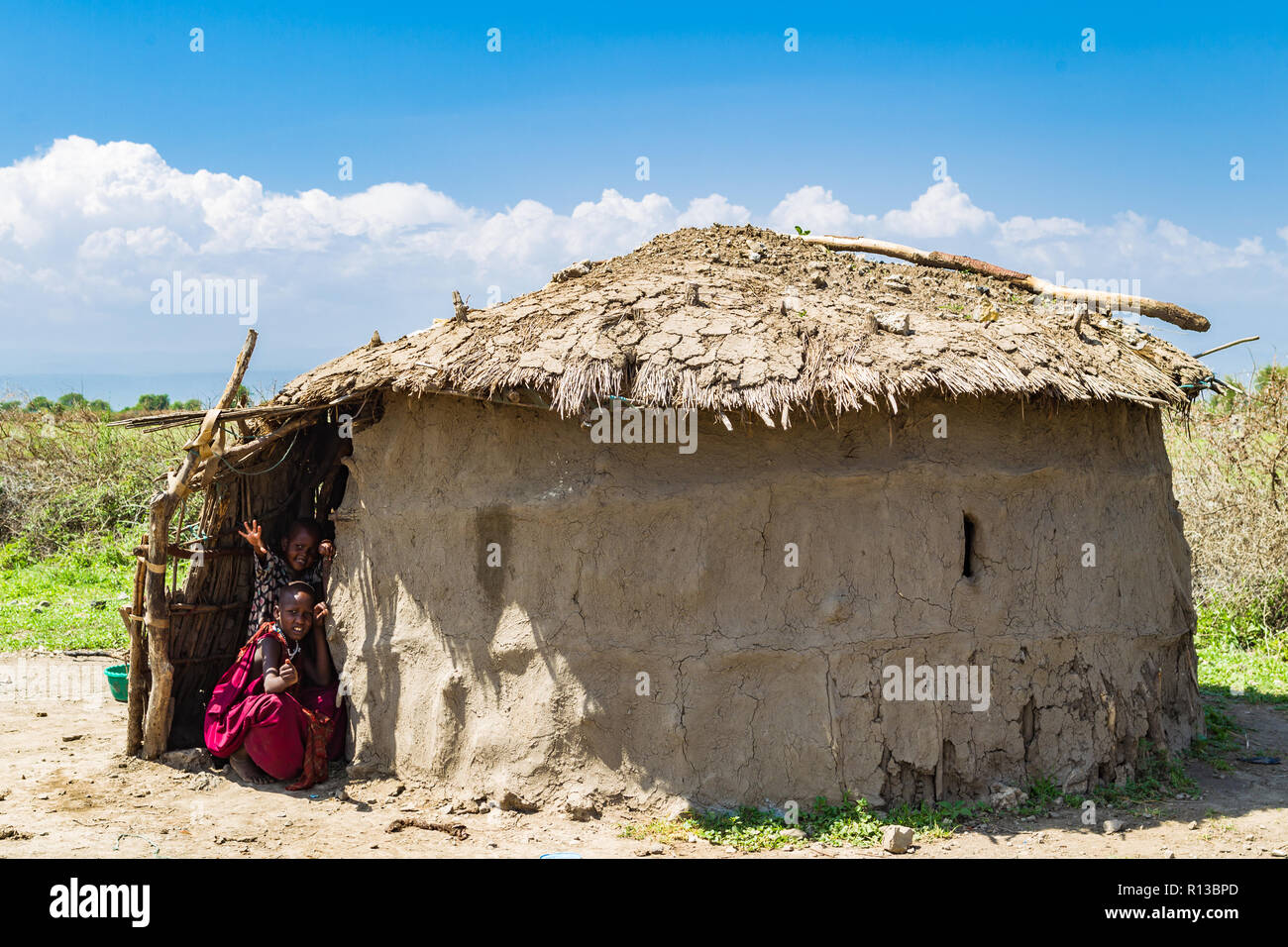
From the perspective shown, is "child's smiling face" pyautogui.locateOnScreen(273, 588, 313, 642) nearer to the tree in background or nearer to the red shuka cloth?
the red shuka cloth

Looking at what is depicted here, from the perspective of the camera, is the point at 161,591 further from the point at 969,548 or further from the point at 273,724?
the point at 969,548

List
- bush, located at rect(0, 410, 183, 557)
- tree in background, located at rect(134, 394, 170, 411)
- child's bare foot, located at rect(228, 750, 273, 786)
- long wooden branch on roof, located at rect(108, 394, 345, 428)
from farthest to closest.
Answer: tree in background, located at rect(134, 394, 170, 411)
bush, located at rect(0, 410, 183, 557)
child's bare foot, located at rect(228, 750, 273, 786)
long wooden branch on roof, located at rect(108, 394, 345, 428)

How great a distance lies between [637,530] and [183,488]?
2791 mm

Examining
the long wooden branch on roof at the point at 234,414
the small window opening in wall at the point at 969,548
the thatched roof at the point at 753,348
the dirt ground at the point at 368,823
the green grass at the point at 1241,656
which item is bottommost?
the dirt ground at the point at 368,823

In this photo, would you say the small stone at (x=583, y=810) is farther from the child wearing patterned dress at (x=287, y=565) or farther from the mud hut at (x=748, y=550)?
the child wearing patterned dress at (x=287, y=565)

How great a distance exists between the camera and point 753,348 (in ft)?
18.7

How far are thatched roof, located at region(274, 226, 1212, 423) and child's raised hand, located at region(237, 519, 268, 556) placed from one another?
889 millimetres

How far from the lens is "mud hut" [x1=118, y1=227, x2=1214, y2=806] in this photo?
18.7 ft

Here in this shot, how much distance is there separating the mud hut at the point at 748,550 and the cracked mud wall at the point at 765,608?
0.02 metres

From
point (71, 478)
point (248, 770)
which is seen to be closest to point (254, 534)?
point (248, 770)

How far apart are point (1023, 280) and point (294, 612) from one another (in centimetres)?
563

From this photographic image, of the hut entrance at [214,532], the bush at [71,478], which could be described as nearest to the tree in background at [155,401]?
the bush at [71,478]

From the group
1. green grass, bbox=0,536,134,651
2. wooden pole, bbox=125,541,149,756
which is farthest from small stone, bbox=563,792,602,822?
green grass, bbox=0,536,134,651

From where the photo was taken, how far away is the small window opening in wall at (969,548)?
596 cm
